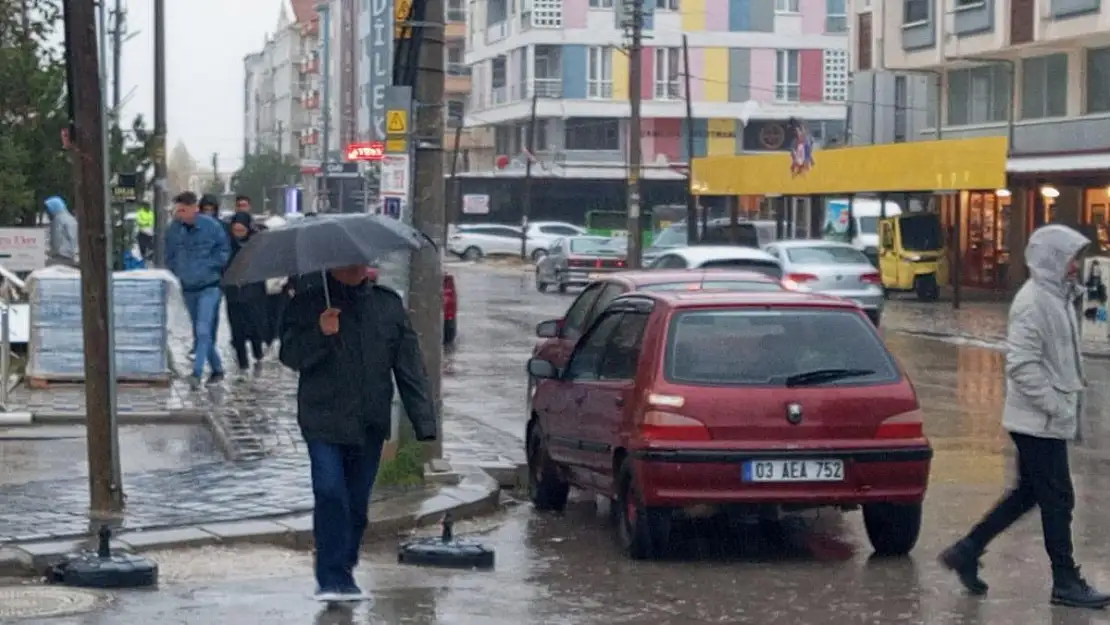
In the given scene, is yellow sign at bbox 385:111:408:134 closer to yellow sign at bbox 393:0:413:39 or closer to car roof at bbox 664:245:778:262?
yellow sign at bbox 393:0:413:39

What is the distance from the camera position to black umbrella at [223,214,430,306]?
8.09 metres

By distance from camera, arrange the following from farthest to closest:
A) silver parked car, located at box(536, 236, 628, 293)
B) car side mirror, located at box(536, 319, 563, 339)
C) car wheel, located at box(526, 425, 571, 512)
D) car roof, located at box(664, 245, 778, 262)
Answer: silver parked car, located at box(536, 236, 628, 293) < car roof, located at box(664, 245, 778, 262) < car side mirror, located at box(536, 319, 563, 339) < car wheel, located at box(526, 425, 571, 512)

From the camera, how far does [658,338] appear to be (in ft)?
32.8

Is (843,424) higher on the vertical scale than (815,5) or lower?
lower

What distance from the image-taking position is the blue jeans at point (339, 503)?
27.2ft

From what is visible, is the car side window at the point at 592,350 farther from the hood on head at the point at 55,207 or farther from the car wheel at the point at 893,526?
the hood on head at the point at 55,207

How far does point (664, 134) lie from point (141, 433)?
66872 millimetres

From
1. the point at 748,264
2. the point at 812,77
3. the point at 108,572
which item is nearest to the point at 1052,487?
the point at 108,572

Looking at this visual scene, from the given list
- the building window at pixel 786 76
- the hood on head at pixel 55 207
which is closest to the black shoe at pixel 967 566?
the hood on head at pixel 55 207

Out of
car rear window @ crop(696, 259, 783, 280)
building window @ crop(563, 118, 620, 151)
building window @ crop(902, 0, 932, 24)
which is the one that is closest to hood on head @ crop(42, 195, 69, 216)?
car rear window @ crop(696, 259, 783, 280)

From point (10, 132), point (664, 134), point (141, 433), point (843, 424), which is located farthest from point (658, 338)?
point (664, 134)

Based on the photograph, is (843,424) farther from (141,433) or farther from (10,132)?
(10,132)

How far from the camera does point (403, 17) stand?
40.3 feet

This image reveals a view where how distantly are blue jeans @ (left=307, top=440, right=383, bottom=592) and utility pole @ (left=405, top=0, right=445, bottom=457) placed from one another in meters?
3.76
